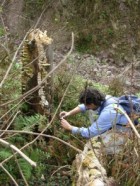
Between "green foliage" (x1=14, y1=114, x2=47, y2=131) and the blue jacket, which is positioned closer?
the blue jacket

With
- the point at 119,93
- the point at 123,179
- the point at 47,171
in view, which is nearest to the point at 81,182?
the point at 123,179

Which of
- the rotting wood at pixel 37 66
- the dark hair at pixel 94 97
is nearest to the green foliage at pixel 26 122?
the rotting wood at pixel 37 66

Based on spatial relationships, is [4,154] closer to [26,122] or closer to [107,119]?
[26,122]

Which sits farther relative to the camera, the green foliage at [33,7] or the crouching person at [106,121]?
the green foliage at [33,7]

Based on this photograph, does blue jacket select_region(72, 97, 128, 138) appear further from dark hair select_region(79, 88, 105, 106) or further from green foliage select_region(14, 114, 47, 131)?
green foliage select_region(14, 114, 47, 131)

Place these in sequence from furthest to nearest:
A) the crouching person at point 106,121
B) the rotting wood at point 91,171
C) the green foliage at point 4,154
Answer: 1. the green foliage at point 4,154
2. the crouching person at point 106,121
3. the rotting wood at point 91,171

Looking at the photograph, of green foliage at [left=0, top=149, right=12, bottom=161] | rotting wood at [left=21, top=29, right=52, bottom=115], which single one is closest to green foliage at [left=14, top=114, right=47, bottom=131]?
rotting wood at [left=21, top=29, right=52, bottom=115]

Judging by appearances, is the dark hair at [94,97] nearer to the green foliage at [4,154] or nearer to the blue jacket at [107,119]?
the blue jacket at [107,119]

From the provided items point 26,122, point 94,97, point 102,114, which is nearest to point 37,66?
point 26,122

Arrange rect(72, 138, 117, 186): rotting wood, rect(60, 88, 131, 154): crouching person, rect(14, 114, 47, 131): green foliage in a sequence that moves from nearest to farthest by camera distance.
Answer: rect(72, 138, 117, 186): rotting wood
rect(60, 88, 131, 154): crouching person
rect(14, 114, 47, 131): green foliage

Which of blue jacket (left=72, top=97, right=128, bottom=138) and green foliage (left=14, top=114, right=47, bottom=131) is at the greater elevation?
blue jacket (left=72, top=97, right=128, bottom=138)

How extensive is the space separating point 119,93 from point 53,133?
268cm

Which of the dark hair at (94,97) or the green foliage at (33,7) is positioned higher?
the green foliage at (33,7)

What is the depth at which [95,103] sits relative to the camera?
4.10 m
